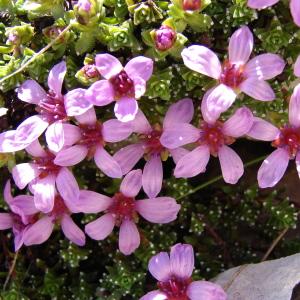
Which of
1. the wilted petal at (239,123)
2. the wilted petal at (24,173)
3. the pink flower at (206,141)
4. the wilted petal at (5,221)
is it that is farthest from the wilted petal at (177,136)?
the wilted petal at (5,221)

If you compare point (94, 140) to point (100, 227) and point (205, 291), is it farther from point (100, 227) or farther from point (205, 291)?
point (205, 291)

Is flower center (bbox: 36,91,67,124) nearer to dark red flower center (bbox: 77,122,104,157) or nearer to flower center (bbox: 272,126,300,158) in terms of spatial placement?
dark red flower center (bbox: 77,122,104,157)

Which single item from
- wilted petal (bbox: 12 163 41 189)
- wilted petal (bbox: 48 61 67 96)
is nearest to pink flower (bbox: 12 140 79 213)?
wilted petal (bbox: 12 163 41 189)

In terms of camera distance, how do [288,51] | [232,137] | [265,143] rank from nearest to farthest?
[232,137] → [288,51] → [265,143]

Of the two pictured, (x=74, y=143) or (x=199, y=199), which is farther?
(x=199, y=199)

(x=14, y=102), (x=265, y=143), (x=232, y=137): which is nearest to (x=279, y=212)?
(x=265, y=143)

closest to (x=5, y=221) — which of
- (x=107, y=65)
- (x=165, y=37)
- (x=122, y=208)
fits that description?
(x=122, y=208)

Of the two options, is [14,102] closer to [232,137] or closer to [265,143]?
[232,137]
